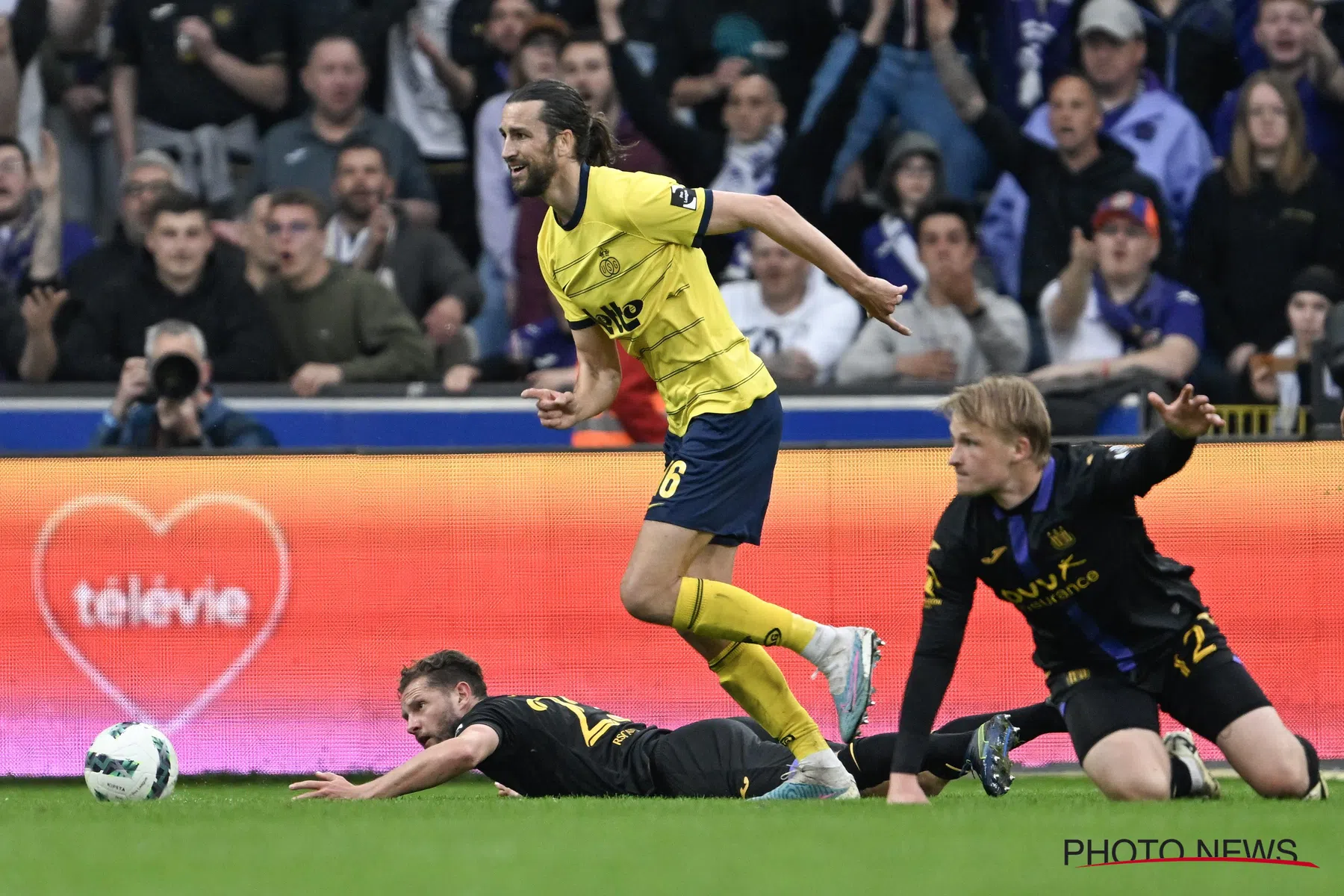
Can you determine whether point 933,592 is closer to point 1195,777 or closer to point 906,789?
point 906,789

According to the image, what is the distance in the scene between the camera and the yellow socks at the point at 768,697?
578cm

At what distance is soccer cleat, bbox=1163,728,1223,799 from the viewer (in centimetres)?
563

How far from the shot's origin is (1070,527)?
5258 mm

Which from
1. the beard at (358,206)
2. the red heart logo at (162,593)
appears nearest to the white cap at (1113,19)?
the beard at (358,206)

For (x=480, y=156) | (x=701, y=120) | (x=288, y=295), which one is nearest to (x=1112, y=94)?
(x=701, y=120)

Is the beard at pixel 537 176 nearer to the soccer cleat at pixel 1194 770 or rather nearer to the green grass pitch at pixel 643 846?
the green grass pitch at pixel 643 846

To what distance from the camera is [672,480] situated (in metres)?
5.71

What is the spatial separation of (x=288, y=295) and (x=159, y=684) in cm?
274

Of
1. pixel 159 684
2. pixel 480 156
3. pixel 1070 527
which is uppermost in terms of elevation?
pixel 480 156

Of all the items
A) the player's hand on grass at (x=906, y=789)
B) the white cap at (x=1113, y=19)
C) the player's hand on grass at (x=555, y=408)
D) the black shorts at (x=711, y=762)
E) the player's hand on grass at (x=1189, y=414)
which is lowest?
the black shorts at (x=711, y=762)

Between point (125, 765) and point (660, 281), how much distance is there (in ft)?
7.60

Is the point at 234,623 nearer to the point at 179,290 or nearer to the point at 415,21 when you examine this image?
the point at 179,290

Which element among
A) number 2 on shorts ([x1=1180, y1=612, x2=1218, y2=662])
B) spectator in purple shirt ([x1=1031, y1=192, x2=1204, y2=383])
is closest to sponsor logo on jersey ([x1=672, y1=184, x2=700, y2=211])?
number 2 on shorts ([x1=1180, y1=612, x2=1218, y2=662])

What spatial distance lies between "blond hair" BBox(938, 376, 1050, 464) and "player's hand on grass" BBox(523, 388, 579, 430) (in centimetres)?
132
